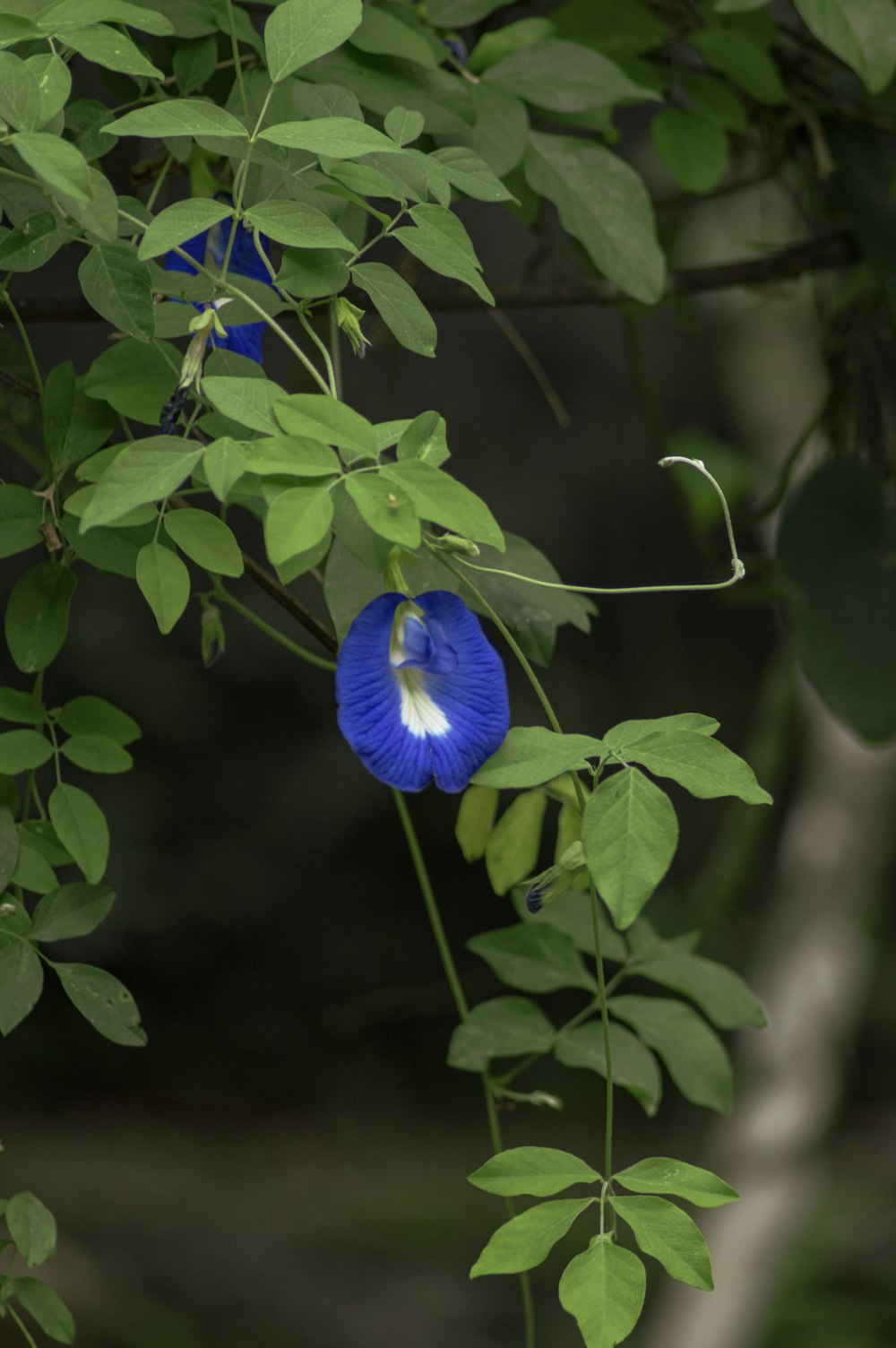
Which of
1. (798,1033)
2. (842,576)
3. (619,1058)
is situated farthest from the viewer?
(798,1033)

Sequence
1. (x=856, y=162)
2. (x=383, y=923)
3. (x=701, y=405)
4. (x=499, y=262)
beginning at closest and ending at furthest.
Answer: (x=856, y=162)
(x=499, y=262)
(x=383, y=923)
(x=701, y=405)

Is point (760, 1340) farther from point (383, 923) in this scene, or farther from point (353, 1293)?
point (383, 923)

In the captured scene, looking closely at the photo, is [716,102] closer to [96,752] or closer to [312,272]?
[312,272]

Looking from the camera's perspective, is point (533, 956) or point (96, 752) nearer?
point (96, 752)

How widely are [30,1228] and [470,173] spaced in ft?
1.64

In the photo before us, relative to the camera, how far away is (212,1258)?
2.41 metres

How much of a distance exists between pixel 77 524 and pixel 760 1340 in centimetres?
220

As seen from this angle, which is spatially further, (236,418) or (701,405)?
(701,405)

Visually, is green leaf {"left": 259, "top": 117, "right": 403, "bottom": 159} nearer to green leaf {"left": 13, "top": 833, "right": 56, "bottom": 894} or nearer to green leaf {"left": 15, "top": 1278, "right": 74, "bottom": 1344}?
green leaf {"left": 13, "top": 833, "right": 56, "bottom": 894}

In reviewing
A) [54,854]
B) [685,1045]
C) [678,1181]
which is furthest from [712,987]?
[54,854]

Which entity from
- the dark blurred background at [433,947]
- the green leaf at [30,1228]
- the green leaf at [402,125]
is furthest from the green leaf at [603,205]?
the dark blurred background at [433,947]

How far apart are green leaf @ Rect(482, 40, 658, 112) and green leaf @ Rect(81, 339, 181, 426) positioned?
0.34 metres

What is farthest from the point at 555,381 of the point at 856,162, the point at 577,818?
the point at 577,818

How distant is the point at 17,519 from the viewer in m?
0.52
